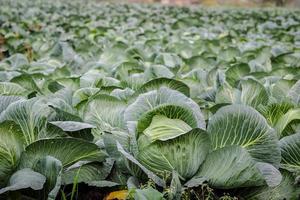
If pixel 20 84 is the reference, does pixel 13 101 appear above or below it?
above

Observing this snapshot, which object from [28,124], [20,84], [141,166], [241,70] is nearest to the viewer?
[141,166]

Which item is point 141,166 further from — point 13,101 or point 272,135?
point 13,101

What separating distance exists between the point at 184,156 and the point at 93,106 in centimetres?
47

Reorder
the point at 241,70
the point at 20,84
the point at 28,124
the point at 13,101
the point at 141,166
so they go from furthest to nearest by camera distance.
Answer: the point at 241,70, the point at 20,84, the point at 13,101, the point at 28,124, the point at 141,166

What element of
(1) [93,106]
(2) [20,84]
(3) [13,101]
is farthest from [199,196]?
(2) [20,84]

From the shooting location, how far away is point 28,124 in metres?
1.48

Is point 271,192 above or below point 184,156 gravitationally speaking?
below

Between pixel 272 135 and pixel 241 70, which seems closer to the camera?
pixel 272 135

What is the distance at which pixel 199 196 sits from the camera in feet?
4.53

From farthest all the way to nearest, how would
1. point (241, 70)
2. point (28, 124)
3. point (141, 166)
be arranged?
point (241, 70), point (28, 124), point (141, 166)

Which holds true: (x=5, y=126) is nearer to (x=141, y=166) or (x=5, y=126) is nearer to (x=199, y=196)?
(x=141, y=166)

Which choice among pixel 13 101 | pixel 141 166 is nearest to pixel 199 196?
pixel 141 166

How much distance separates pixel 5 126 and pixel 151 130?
46 cm

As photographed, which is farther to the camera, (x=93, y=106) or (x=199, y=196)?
(x=93, y=106)
